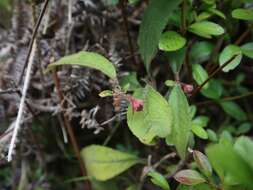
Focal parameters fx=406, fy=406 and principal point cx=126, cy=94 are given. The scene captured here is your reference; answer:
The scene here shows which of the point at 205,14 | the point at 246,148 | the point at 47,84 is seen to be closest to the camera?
the point at 246,148

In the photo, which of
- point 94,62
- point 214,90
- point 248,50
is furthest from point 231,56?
point 94,62

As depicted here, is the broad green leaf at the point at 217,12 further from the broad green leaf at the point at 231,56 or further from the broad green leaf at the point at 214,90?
the broad green leaf at the point at 214,90

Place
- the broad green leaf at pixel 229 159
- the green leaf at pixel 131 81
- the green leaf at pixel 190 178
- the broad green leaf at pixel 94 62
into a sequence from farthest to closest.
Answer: the green leaf at pixel 131 81
the broad green leaf at pixel 94 62
the green leaf at pixel 190 178
the broad green leaf at pixel 229 159

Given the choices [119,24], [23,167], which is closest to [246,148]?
[119,24]

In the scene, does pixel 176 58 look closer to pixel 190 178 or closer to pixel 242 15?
pixel 242 15

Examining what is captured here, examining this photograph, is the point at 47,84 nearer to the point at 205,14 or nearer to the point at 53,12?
the point at 53,12

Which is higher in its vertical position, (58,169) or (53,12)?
(53,12)

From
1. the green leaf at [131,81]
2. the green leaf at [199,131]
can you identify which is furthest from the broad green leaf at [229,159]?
the green leaf at [131,81]
